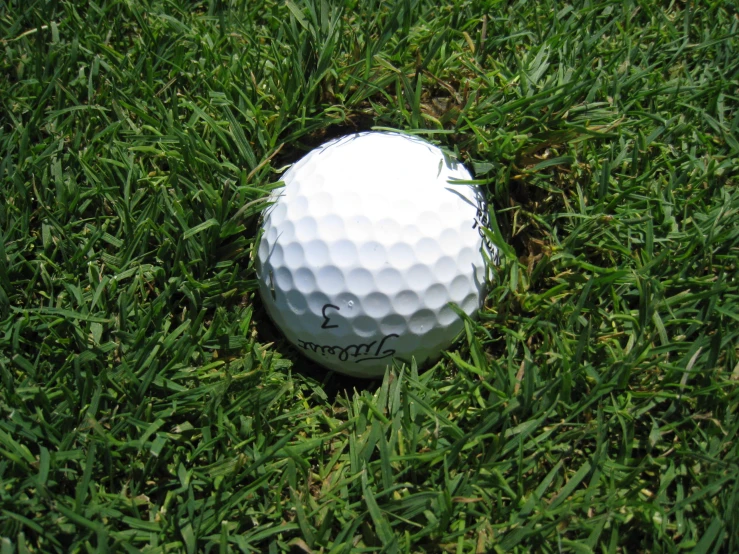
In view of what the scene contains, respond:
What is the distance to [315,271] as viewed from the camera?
Result: 6.79ft

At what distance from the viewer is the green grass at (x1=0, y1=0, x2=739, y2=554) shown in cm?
181

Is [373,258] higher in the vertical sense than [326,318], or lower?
higher

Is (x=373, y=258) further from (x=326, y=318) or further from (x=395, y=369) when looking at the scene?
(x=395, y=369)

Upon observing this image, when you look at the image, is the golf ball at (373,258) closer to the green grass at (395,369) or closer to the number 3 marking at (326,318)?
the number 3 marking at (326,318)

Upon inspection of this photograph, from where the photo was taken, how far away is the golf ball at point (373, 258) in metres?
2.05

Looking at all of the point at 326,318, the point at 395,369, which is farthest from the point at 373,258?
the point at 395,369

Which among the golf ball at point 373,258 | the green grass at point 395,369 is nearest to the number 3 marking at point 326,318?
the golf ball at point 373,258

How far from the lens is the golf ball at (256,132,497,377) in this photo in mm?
2047

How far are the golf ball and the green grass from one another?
0.35 ft

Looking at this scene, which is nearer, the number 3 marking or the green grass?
the green grass

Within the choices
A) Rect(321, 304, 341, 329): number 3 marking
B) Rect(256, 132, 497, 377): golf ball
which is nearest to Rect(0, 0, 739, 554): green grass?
Rect(256, 132, 497, 377): golf ball

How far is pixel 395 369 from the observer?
2.13m

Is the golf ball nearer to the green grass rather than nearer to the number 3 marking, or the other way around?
the number 3 marking

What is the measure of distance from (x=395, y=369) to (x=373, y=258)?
0.38 metres
